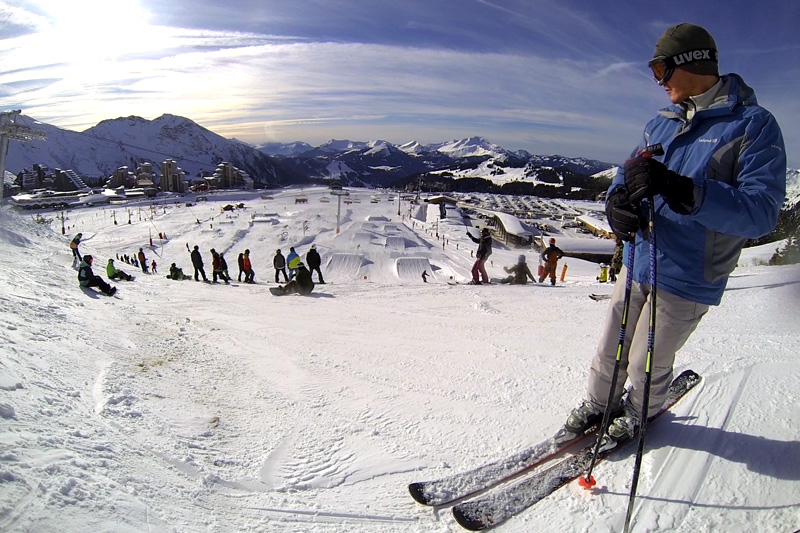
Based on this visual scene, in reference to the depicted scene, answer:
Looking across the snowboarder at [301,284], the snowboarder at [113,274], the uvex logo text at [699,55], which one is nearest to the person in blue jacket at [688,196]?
the uvex logo text at [699,55]

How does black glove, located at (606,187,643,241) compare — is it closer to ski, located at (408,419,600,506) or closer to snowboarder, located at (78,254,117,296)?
ski, located at (408,419,600,506)

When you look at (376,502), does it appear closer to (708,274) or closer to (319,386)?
(319,386)

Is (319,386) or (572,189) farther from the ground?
(572,189)

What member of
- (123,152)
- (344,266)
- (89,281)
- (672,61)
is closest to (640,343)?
(672,61)

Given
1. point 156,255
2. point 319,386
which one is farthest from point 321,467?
point 156,255

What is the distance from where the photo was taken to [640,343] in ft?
7.50

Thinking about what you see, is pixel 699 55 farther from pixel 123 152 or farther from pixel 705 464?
pixel 123 152

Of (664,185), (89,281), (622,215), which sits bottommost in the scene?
(89,281)

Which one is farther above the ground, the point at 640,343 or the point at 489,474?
the point at 640,343

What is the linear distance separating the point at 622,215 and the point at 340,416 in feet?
8.02

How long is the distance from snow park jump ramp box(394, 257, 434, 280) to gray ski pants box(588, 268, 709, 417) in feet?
71.7

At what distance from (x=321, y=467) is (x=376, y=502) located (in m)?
0.48

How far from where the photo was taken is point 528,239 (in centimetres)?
5169

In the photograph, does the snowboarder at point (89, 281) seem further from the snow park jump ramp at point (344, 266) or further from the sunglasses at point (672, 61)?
the snow park jump ramp at point (344, 266)
